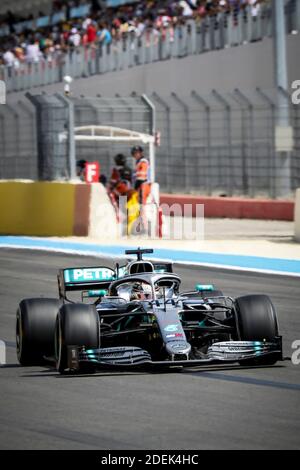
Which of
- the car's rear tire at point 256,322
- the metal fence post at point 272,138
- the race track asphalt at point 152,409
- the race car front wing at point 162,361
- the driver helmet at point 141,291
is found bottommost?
the race track asphalt at point 152,409

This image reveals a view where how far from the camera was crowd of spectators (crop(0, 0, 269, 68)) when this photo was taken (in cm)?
3006

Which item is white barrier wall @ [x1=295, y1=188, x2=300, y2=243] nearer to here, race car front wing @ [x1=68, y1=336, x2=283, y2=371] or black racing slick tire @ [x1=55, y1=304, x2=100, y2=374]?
race car front wing @ [x1=68, y1=336, x2=283, y2=371]

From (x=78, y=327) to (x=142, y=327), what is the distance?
1.87 ft

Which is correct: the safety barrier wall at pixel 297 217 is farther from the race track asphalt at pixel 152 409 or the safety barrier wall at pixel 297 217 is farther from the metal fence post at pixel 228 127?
the race track asphalt at pixel 152 409

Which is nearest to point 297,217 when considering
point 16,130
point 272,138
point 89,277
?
point 272,138

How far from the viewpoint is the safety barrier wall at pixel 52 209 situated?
A: 72.1 feet

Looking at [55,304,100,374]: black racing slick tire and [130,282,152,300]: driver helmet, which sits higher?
[130,282,152,300]: driver helmet

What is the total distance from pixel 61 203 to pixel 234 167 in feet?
17.5

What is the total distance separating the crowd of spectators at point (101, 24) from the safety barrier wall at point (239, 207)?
3.87 meters

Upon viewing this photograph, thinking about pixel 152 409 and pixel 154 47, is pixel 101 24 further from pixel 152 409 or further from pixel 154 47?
pixel 152 409

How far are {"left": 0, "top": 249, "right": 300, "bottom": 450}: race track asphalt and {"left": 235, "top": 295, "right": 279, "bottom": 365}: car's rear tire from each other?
222 mm

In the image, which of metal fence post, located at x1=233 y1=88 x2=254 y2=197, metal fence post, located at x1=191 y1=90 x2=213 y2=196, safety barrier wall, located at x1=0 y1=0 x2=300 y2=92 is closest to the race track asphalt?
metal fence post, located at x1=233 y1=88 x2=254 y2=197

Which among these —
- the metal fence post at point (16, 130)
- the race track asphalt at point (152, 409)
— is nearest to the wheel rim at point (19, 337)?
the race track asphalt at point (152, 409)

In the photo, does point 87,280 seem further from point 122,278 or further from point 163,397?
point 163,397
